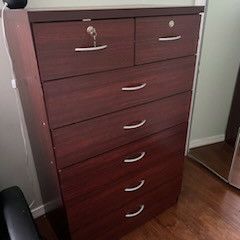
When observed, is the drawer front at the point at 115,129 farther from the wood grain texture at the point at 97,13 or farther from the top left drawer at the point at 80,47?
the wood grain texture at the point at 97,13

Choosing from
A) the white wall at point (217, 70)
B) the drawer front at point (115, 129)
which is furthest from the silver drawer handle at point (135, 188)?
the white wall at point (217, 70)

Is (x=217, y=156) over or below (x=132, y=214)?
below

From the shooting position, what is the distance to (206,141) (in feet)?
7.50

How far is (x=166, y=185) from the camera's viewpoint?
1.50m

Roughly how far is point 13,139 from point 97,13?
835mm

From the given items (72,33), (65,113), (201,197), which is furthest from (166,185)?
(72,33)

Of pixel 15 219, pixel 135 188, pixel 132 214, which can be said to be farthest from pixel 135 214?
pixel 15 219

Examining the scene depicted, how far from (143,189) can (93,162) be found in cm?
44

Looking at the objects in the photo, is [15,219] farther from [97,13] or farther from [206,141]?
[206,141]

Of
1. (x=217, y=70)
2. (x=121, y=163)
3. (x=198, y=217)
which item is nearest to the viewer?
(x=121, y=163)

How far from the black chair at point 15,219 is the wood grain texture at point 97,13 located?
0.73 metres

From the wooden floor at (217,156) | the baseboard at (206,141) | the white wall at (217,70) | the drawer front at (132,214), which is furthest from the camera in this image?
the baseboard at (206,141)

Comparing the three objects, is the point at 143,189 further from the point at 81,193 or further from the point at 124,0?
the point at 124,0

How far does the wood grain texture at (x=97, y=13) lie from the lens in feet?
2.39
